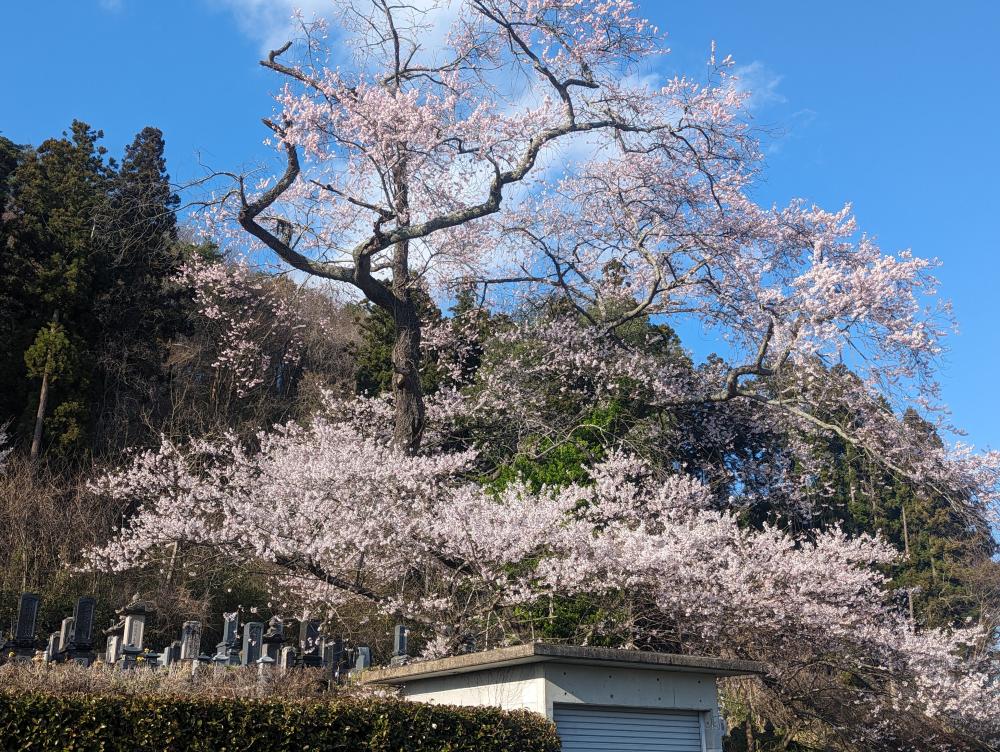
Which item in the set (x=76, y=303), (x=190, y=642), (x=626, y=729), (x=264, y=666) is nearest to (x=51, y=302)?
(x=76, y=303)

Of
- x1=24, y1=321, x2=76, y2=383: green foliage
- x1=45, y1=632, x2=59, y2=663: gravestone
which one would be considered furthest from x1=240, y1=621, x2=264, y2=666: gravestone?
x1=24, y1=321, x2=76, y2=383: green foliage

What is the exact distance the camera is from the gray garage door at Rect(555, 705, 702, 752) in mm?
6754

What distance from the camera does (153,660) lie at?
9469mm

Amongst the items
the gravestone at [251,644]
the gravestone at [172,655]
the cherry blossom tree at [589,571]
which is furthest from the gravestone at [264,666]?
the cherry blossom tree at [589,571]

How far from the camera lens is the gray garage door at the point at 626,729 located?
6754 millimetres

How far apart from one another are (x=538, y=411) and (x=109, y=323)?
Answer: 9.37m

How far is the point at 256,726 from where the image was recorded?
563 cm

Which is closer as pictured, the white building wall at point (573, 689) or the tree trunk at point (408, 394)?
the white building wall at point (573, 689)

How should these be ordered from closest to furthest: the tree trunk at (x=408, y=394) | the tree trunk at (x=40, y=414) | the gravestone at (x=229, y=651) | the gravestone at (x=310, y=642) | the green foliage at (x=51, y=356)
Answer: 1. the gravestone at (x=229, y=651)
2. the gravestone at (x=310, y=642)
3. the tree trunk at (x=408, y=394)
4. the tree trunk at (x=40, y=414)
5. the green foliage at (x=51, y=356)

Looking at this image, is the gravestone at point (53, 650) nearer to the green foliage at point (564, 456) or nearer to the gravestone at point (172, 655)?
the gravestone at point (172, 655)

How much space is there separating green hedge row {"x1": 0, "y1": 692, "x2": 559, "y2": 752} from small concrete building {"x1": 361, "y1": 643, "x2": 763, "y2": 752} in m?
0.31

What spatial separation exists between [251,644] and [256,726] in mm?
2599

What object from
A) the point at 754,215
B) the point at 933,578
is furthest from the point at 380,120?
the point at 933,578

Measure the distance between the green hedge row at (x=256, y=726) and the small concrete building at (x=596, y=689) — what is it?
31cm
